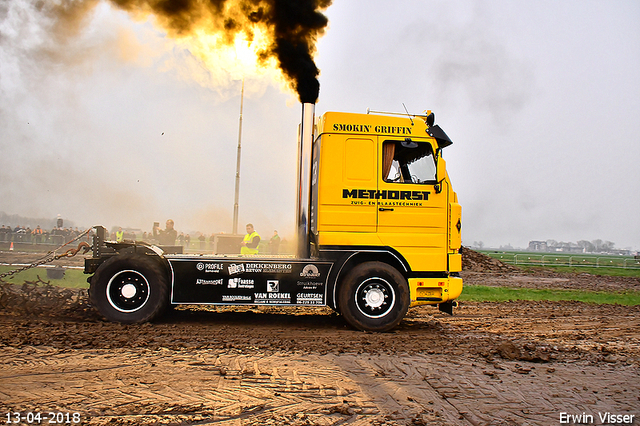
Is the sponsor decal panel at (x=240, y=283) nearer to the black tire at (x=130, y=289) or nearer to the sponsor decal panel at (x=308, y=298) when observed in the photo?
the sponsor decal panel at (x=308, y=298)

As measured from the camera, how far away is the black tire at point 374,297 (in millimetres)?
6711

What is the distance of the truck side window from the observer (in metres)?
6.93

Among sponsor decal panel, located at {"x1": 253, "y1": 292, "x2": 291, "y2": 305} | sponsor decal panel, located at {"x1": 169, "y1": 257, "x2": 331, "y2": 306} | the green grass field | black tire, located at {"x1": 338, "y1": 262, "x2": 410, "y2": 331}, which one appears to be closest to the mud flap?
black tire, located at {"x1": 338, "y1": 262, "x2": 410, "y2": 331}

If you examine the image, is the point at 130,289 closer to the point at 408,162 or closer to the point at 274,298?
the point at 274,298

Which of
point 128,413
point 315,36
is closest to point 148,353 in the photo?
point 128,413

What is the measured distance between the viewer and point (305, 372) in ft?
15.0

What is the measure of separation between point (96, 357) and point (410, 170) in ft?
17.3

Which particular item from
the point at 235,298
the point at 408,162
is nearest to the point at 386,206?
the point at 408,162

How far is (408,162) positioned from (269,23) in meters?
4.33

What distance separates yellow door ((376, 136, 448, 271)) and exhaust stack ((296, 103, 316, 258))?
126 centimetres

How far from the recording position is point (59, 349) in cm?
512

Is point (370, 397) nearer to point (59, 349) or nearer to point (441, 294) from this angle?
point (441, 294)

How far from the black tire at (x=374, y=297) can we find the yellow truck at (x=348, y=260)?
0.05 feet

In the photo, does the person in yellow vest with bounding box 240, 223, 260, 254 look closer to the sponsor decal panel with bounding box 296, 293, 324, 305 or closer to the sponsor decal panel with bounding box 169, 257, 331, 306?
the sponsor decal panel with bounding box 169, 257, 331, 306
